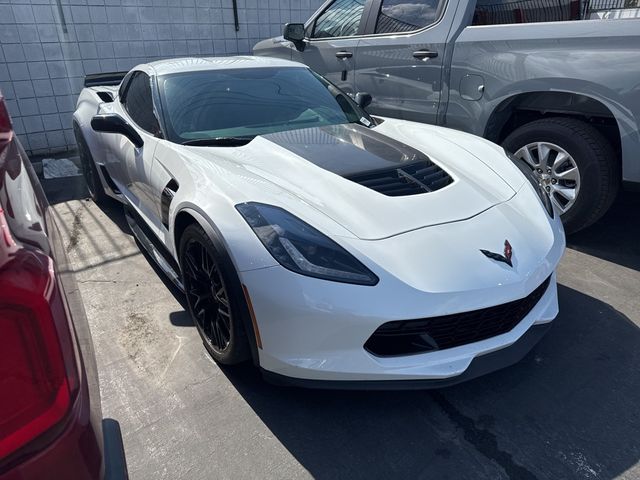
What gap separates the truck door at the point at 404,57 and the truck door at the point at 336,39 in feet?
0.39

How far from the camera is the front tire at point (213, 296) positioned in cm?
196

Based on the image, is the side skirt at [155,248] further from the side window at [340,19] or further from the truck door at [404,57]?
the side window at [340,19]

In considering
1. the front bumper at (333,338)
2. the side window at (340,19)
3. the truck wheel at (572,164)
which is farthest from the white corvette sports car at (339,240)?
the side window at (340,19)

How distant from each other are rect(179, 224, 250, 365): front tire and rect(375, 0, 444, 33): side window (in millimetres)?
2911

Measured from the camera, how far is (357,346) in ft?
5.83

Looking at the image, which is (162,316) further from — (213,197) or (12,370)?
(12,370)

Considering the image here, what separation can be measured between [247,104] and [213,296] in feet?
4.55

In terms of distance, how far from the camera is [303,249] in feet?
6.02

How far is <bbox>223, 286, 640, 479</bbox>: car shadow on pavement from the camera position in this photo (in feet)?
5.90

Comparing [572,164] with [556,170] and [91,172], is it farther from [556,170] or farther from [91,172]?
[91,172]

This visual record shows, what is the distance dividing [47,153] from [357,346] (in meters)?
6.25

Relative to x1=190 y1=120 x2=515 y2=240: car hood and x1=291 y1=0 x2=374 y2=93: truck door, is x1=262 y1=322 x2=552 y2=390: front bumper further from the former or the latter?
x1=291 y1=0 x2=374 y2=93: truck door

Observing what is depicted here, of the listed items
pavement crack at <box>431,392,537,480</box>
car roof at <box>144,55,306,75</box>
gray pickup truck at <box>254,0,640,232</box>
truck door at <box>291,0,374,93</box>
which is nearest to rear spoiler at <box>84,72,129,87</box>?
car roof at <box>144,55,306,75</box>

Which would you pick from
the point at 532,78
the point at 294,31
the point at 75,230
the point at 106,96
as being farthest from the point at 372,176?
the point at 294,31
